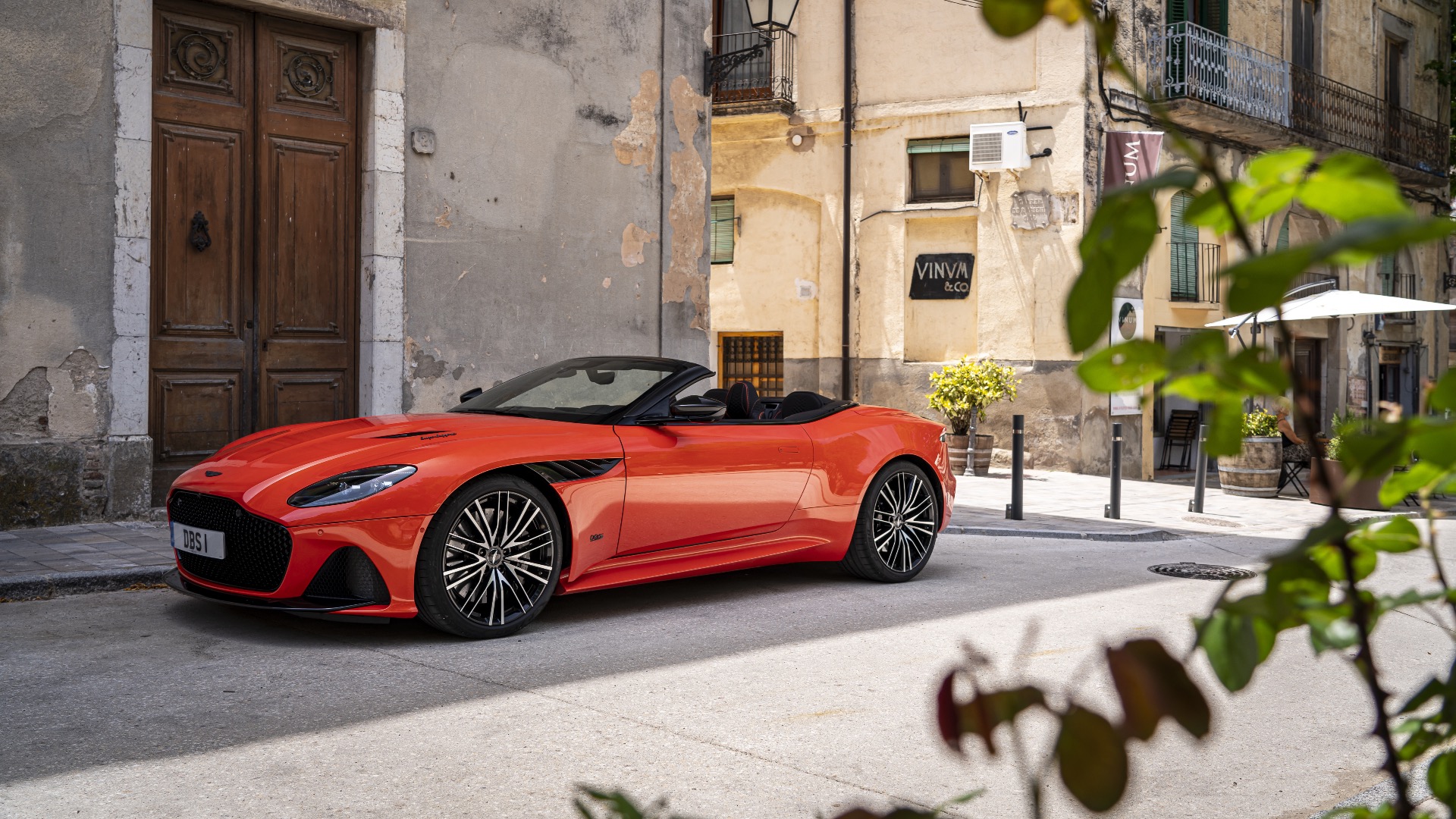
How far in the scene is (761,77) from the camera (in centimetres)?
2164

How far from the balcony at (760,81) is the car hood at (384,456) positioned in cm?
1533

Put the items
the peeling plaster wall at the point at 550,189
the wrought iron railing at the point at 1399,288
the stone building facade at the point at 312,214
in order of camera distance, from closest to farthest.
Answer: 1. the stone building facade at the point at 312,214
2. the peeling plaster wall at the point at 550,189
3. the wrought iron railing at the point at 1399,288

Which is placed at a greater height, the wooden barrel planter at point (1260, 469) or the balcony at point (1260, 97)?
the balcony at point (1260, 97)

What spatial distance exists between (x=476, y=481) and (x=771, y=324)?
53.0ft

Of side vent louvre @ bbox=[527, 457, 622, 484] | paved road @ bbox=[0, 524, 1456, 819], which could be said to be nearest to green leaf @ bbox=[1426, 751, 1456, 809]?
paved road @ bbox=[0, 524, 1456, 819]

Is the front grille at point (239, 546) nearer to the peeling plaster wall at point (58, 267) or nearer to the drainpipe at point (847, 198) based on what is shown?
the peeling plaster wall at point (58, 267)

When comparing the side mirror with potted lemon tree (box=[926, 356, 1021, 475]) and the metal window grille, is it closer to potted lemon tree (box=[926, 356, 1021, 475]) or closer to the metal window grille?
potted lemon tree (box=[926, 356, 1021, 475])

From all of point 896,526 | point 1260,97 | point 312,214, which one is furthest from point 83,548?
point 1260,97

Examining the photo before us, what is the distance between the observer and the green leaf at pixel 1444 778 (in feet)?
3.56

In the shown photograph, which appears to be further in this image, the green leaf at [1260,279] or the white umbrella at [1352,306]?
the white umbrella at [1352,306]

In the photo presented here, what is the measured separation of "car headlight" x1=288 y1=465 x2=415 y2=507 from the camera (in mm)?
5645

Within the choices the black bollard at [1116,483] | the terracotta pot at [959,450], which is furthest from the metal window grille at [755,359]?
the black bollard at [1116,483]

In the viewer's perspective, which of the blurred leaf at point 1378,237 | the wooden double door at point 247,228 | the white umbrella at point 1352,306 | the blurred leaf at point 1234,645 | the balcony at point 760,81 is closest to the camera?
the blurred leaf at point 1378,237

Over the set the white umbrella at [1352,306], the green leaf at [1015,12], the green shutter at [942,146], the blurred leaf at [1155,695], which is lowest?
the blurred leaf at [1155,695]
